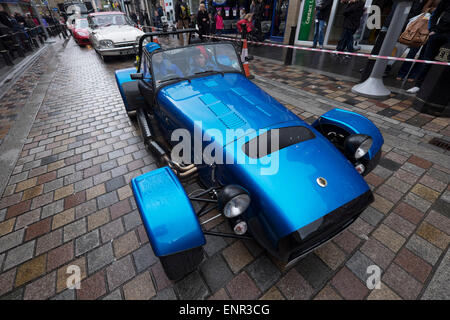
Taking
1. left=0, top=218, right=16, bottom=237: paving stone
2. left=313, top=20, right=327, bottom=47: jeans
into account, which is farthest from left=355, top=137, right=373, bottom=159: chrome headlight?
left=313, top=20, right=327, bottom=47: jeans

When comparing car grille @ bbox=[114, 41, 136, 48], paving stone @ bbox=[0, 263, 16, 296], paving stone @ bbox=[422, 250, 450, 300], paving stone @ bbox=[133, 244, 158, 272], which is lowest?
paving stone @ bbox=[0, 263, 16, 296]

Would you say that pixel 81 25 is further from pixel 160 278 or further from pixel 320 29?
pixel 160 278

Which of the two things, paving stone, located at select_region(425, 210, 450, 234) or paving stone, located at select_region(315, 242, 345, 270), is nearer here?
paving stone, located at select_region(315, 242, 345, 270)

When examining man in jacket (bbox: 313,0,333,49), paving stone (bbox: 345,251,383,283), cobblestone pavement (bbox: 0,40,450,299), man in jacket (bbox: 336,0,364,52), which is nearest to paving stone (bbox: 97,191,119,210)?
cobblestone pavement (bbox: 0,40,450,299)

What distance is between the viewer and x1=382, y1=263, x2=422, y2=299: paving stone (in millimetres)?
1681

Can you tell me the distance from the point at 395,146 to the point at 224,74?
291cm

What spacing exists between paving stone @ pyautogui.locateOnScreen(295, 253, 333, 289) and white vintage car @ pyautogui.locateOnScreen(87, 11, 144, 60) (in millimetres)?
8568

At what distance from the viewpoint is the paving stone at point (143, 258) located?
6.30ft

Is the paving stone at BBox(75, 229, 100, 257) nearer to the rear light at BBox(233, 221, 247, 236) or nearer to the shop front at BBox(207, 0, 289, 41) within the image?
the rear light at BBox(233, 221, 247, 236)

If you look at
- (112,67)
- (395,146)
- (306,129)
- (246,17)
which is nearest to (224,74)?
(306,129)

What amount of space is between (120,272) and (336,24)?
1196 centimetres

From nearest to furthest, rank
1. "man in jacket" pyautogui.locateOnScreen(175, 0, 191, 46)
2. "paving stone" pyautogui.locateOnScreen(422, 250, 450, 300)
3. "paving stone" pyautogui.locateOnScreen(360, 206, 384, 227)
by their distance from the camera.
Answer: "paving stone" pyautogui.locateOnScreen(422, 250, 450, 300) → "paving stone" pyautogui.locateOnScreen(360, 206, 384, 227) → "man in jacket" pyautogui.locateOnScreen(175, 0, 191, 46)

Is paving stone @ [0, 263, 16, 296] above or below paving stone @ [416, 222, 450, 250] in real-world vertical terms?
below

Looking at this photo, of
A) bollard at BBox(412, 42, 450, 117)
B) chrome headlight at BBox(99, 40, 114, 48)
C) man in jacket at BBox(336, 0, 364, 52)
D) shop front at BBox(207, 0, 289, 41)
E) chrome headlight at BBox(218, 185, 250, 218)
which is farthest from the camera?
shop front at BBox(207, 0, 289, 41)
